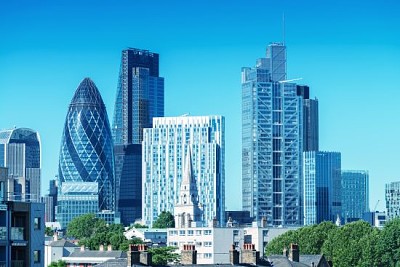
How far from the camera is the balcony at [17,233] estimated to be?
7450 cm

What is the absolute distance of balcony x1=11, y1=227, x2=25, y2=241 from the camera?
7450cm

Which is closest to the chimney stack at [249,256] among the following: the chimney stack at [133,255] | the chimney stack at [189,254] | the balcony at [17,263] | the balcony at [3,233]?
the chimney stack at [189,254]

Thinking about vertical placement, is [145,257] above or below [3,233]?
below

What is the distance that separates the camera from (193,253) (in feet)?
334

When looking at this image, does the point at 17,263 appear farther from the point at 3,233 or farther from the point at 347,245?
the point at 347,245

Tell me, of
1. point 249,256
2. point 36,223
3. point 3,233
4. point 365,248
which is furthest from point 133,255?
point 365,248

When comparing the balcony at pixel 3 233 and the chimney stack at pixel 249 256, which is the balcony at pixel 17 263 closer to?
the balcony at pixel 3 233

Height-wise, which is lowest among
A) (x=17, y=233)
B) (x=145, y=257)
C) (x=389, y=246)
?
(x=389, y=246)

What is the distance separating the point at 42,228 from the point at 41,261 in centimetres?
203

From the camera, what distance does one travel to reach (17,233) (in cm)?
7512

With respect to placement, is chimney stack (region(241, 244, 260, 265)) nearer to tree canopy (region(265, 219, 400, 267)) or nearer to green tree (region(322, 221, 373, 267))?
tree canopy (region(265, 219, 400, 267))

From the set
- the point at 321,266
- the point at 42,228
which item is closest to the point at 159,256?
the point at 321,266

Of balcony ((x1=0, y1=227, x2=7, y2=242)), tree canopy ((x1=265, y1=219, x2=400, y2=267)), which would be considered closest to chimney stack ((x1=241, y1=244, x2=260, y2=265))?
balcony ((x1=0, y1=227, x2=7, y2=242))

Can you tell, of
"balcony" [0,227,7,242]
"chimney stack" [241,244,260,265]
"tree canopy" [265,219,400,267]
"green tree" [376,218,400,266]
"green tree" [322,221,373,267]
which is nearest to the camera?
"balcony" [0,227,7,242]
